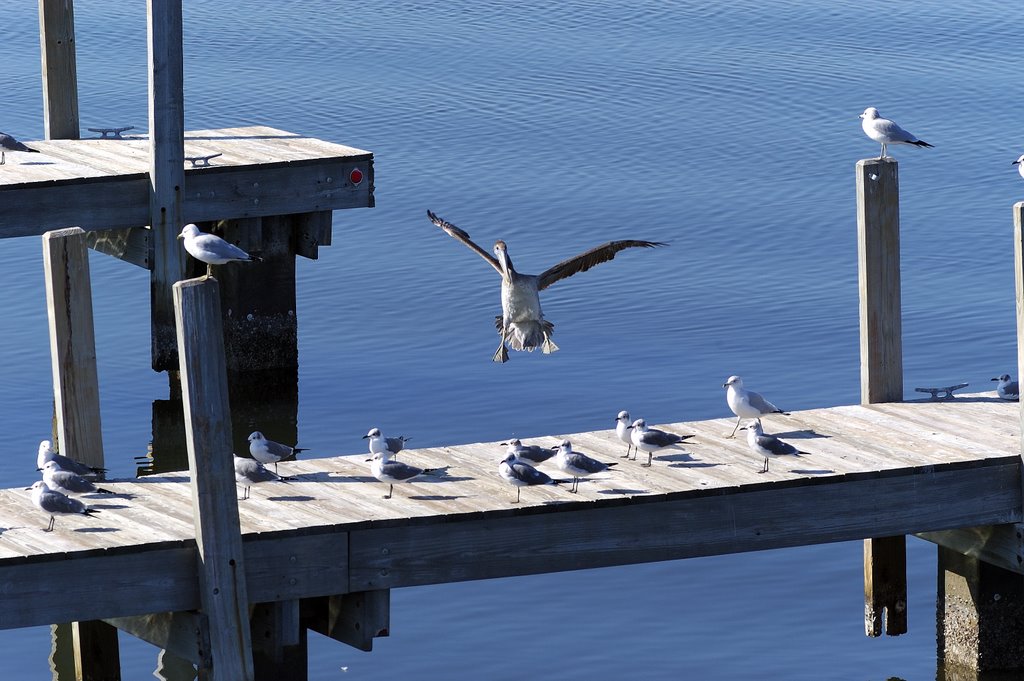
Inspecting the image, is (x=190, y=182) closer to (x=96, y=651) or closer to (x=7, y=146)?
(x=7, y=146)

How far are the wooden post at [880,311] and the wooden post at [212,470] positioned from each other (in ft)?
16.0

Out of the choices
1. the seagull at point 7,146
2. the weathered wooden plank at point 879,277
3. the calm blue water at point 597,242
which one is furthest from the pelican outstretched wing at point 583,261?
the seagull at point 7,146

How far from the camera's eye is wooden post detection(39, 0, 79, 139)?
20.7 meters

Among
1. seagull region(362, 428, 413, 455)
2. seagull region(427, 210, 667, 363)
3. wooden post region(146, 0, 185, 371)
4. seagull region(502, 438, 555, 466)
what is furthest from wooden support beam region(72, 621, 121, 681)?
wooden post region(146, 0, 185, 371)

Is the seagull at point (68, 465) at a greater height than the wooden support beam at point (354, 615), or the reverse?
the seagull at point (68, 465)

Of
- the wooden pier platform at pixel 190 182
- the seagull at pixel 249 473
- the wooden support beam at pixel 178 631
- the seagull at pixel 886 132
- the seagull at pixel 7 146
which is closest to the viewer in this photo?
the wooden support beam at pixel 178 631

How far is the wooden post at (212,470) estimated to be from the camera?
1051cm

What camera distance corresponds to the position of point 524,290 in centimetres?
1495

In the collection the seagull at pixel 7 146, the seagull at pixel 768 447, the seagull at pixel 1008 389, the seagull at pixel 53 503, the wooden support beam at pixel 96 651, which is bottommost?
the wooden support beam at pixel 96 651

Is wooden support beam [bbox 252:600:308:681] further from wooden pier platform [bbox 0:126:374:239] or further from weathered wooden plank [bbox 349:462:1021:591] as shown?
wooden pier platform [bbox 0:126:374:239]

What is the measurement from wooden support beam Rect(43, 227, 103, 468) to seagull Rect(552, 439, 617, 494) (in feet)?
10.7

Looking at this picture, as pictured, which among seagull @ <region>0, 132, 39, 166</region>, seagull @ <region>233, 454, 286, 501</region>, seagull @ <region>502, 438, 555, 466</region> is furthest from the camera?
seagull @ <region>0, 132, 39, 166</region>

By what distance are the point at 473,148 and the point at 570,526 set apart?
19.7m

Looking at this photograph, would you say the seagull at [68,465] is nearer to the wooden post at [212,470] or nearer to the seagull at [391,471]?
the wooden post at [212,470]
